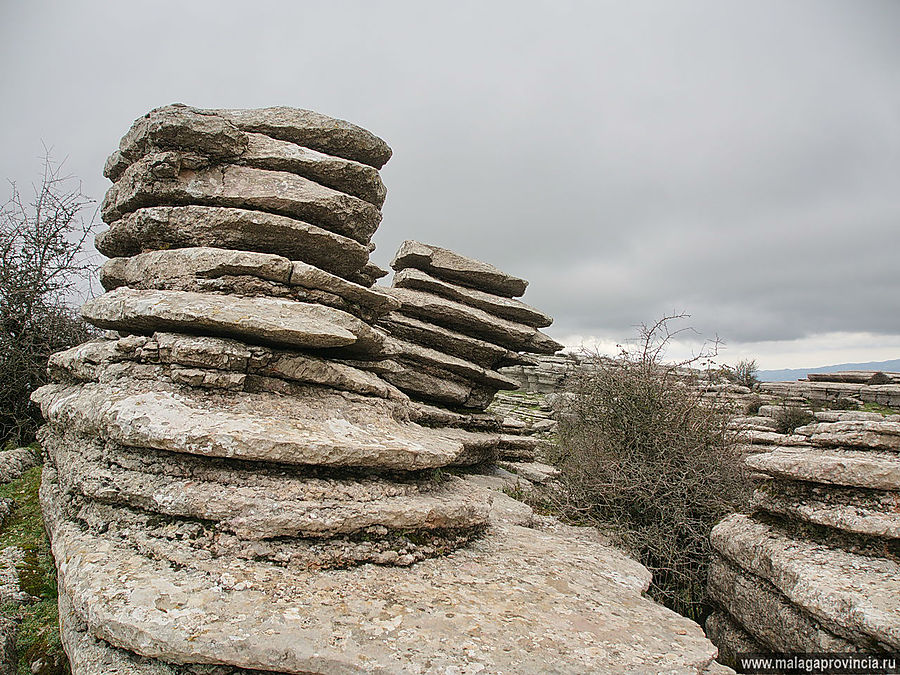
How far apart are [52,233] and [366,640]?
13161 mm

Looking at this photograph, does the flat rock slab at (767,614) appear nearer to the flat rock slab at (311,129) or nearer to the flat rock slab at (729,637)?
the flat rock slab at (729,637)

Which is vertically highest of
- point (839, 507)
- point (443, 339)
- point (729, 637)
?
point (443, 339)

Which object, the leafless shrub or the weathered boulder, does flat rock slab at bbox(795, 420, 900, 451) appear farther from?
the leafless shrub

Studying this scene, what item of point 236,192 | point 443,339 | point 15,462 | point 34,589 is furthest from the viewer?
point 443,339

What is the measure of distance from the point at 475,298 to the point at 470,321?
67cm

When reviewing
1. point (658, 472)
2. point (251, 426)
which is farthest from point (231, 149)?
point (658, 472)

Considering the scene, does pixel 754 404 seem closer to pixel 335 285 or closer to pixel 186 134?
pixel 335 285

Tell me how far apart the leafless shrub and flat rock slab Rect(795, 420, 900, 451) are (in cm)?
189

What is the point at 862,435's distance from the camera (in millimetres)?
6191

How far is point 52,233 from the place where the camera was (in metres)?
12.3

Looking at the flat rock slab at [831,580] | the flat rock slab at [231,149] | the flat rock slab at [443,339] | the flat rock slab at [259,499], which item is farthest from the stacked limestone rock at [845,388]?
the flat rock slab at [259,499]

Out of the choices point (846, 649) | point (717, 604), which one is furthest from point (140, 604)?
point (717, 604)

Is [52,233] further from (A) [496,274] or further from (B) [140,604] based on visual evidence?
(B) [140,604]

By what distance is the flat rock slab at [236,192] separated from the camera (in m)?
6.82
